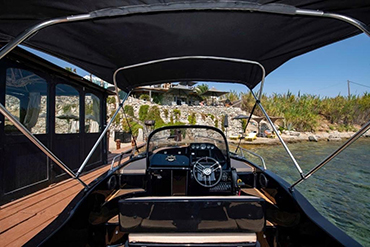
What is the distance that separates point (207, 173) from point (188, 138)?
2.86 ft

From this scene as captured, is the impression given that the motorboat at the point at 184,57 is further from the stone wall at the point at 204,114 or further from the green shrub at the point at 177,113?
the green shrub at the point at 177,113

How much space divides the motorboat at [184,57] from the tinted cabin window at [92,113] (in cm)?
355

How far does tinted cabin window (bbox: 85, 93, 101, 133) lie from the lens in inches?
223

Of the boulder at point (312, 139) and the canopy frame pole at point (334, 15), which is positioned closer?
the canopy frame pole at point (334, 15)

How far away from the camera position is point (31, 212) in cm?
298

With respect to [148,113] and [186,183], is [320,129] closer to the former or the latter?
[148,113]

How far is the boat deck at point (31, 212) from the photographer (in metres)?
2.38

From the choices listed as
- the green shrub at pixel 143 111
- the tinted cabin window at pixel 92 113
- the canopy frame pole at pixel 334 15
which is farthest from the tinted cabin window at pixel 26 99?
the green shrub at pixel 143 111

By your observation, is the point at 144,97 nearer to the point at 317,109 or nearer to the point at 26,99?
the point at 26,99

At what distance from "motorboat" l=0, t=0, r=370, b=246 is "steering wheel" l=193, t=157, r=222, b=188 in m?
0.01

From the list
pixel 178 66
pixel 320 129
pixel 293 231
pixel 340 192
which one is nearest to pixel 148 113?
pixel 340 192

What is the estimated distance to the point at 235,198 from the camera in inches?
56.8

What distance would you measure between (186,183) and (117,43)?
69.9 inches

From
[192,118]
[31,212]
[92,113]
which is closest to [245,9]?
[31,212]
